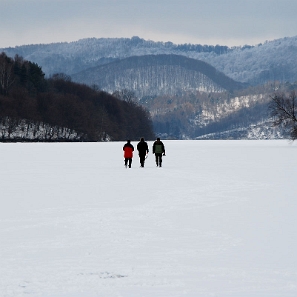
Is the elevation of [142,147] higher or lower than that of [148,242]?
higher

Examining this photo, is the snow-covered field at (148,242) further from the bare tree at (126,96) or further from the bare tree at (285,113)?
the bare tree at (126,96)

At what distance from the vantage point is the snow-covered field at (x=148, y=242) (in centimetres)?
801

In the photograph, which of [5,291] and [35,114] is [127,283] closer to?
[5,291]

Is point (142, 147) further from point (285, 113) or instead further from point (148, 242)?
point (285, 113)

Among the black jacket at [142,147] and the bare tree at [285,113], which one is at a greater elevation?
the bare tree at [285,113]

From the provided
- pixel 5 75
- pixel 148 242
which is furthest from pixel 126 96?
pixel 148 242

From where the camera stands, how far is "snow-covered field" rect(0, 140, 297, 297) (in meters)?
8.01

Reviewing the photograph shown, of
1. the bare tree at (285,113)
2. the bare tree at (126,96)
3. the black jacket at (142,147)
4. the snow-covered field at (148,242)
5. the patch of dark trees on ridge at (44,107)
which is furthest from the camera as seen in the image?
the bare tree at (126,96)

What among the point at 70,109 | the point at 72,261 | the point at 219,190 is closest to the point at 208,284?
the point at 72,261

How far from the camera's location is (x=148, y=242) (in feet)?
35.5

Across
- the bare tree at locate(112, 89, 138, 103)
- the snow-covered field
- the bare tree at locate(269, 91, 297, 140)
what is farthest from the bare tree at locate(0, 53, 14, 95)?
the snow-covered field

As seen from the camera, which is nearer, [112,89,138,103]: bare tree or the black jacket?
the black jacket

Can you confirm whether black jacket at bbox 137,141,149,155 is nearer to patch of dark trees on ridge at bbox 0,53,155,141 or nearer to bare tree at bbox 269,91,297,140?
bare tree at bbox 269,91,297,140

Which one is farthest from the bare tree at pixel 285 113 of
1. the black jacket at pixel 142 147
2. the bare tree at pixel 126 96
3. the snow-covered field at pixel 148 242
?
the bare tree at pixel 126 96
